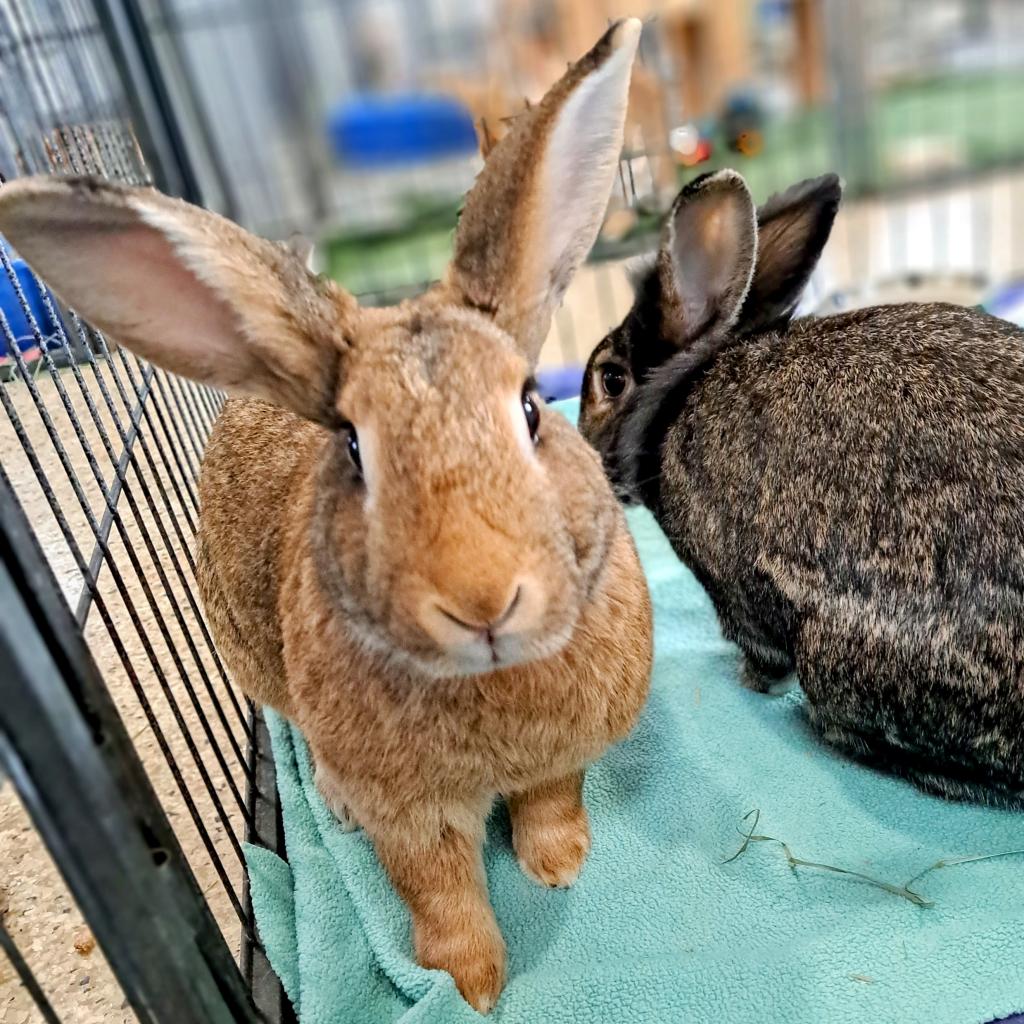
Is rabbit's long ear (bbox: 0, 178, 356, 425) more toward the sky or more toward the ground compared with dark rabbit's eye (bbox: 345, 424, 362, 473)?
more toward the sky

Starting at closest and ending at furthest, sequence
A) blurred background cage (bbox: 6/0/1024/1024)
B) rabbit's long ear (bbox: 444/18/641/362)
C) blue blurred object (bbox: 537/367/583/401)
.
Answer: blurred background cage (bbox: 6/0/1024/1024) < rabbit's long ear (bbox: 444/18/641/362) < blue blurred object (bbox: 537/367/583/401)

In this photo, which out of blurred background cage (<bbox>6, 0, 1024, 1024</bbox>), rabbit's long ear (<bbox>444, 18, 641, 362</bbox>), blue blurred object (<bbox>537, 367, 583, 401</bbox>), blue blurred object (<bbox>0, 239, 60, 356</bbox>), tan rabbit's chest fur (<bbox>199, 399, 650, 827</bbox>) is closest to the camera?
blurred background cage (<bbox>6, 0, 1024, 1024</bbox>)

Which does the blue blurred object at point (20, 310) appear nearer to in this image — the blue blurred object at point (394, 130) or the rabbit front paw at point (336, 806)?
the rabbit front paw at point (336, 806)

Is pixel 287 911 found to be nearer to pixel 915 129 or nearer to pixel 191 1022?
pixel 191 1022

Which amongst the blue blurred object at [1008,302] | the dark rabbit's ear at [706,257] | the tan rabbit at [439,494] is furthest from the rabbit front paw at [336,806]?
the blue blurred object at [1008,302]

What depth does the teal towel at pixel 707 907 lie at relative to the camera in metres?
1.33

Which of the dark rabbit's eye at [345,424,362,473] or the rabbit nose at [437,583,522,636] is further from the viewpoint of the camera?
the dark rabbit's eye at [345,424,362,473]

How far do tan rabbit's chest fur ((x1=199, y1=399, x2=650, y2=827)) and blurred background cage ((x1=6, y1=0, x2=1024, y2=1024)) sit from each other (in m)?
0.24

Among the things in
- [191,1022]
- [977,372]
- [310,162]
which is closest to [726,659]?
[977,372]

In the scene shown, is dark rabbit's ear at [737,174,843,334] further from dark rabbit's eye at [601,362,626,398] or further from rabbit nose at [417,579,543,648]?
rabbit nose at [417,579,543,648]

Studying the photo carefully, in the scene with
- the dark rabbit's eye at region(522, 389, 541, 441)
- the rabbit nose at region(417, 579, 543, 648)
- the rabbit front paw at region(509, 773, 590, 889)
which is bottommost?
the rabbit front paw at region(509, 773, 590, 889)

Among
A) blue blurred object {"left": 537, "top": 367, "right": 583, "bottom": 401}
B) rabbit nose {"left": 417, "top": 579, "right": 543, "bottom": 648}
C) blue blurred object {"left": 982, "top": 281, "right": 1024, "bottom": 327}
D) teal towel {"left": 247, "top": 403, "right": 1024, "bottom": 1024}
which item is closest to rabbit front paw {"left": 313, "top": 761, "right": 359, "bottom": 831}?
teal towel {"left": 247, "top": 403, "right": 1024, "bottom": 1024}

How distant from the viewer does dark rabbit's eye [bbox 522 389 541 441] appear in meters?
1.13

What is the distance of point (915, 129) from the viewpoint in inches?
220
